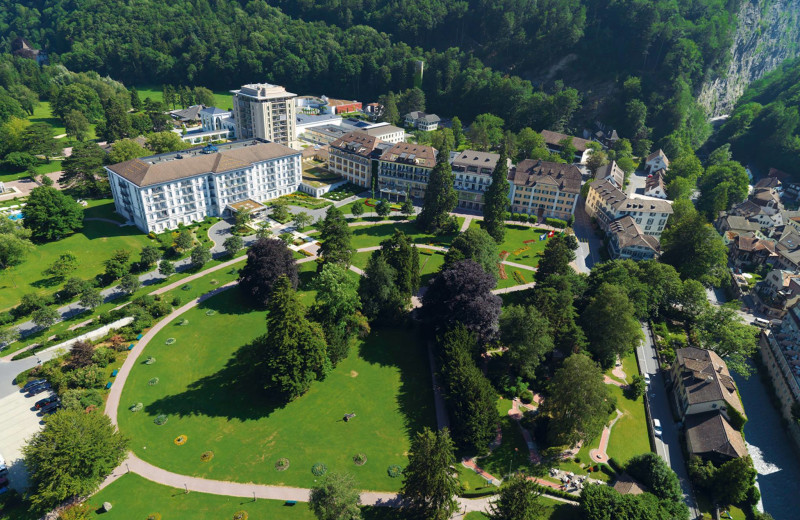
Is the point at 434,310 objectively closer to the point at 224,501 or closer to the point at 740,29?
the point at 224,501

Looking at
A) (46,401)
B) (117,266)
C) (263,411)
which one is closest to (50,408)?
(46,401)

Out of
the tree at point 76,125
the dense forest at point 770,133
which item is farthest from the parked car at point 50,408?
the dense forest at point 770,133

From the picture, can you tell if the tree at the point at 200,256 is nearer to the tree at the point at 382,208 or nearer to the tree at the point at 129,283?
the tree at the point at 129,283

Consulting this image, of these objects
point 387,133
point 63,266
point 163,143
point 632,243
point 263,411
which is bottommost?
point 263,411

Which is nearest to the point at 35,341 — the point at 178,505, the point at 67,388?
the point at 67,388

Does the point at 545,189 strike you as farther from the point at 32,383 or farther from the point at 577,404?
the point at 32,383
